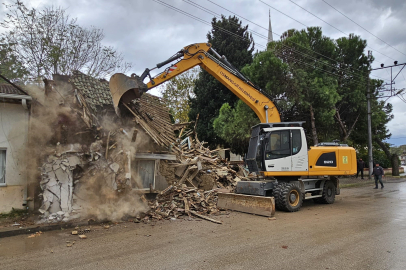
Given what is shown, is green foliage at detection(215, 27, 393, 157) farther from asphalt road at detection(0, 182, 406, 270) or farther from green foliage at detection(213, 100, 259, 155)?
asphalt road at detection(0, 182, 406, 270)

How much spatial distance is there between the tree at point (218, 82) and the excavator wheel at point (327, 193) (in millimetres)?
14277

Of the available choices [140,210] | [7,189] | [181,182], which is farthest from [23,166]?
[181,182]

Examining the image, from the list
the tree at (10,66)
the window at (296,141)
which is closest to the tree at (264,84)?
the window at (296,141)

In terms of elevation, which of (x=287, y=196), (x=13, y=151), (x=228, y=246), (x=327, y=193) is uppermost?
(x=13, y=151)

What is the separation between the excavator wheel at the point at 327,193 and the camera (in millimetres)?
11492

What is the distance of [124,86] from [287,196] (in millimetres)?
6517

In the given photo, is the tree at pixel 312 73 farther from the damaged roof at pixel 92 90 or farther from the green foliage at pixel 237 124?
the damaged roof at pixel 92 90

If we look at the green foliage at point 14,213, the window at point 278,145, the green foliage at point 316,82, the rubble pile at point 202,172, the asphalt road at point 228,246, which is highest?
the green foliage at point 316,82

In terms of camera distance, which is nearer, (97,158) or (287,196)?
(97,158)

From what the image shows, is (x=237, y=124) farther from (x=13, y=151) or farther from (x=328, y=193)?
(x=13, y=151)

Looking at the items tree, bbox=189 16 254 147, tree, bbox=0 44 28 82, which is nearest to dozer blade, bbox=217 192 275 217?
tree, bbox=0 44 28 82

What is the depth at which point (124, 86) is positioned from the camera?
9.44 m

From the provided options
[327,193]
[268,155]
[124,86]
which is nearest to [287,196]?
[268,155]

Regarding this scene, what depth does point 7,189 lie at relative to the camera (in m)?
8.69
